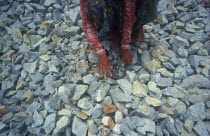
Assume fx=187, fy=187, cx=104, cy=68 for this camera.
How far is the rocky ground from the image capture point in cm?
124

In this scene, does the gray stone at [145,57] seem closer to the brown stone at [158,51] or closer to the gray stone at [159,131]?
the brown stone at [158,51]

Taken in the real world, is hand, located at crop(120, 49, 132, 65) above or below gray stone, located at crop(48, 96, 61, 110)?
above

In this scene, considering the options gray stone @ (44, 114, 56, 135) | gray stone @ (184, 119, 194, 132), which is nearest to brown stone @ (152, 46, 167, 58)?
gray stone @ (184, 119, 194, 132)

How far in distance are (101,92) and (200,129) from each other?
2.24 feet

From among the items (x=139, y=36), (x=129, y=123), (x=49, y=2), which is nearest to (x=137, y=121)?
(x=129, y=123)

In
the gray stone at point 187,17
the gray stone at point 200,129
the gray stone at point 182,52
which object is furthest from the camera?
the gray stone at point 187,17

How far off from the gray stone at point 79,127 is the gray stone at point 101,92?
0.62ft

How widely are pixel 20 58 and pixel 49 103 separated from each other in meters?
0.56

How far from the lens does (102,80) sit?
4.71 feet

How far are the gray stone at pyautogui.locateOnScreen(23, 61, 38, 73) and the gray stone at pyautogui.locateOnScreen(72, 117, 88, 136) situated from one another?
578 mm

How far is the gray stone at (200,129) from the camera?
1171 millimetres

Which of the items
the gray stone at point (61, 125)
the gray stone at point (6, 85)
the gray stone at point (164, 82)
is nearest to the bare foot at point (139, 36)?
the gray stone at point (164, 82)

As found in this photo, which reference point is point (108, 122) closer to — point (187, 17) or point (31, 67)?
point (31, 67)

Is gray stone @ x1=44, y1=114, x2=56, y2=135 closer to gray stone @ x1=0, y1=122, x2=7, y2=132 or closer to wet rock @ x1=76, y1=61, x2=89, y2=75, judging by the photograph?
gray stone @ x1=0, y1=122, x2=7, y2=132
